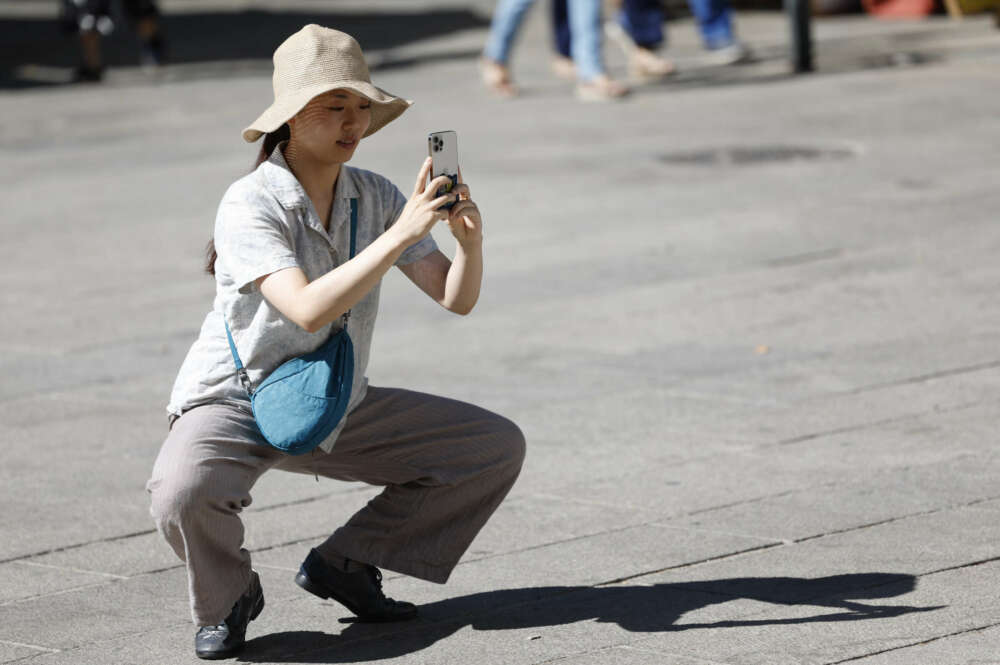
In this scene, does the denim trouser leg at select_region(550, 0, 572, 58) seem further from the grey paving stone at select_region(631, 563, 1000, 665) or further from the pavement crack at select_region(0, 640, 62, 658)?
the pavement crack at select_region(0, 640, 62, 658)

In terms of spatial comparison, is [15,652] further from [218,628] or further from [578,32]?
[578,32]

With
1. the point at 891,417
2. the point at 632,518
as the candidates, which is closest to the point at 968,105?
the point at 891,417

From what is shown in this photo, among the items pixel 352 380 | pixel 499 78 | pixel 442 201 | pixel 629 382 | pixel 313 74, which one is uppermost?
pixel 313 74

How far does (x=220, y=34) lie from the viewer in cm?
2533

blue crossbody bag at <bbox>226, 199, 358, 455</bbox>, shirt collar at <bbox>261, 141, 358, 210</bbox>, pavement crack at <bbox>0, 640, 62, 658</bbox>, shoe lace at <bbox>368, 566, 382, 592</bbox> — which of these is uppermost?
shirt collar at <bbox>261, 141, 358, 210</bbox>

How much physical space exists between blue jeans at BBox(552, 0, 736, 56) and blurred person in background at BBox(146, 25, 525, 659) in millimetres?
11939

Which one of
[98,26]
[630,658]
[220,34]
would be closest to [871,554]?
[630,658]

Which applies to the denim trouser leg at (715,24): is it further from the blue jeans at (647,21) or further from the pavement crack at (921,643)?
the pavement crack at (921,643)

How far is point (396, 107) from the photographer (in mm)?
4387

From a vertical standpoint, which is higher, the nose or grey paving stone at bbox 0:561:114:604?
the nose

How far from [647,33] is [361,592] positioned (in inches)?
499

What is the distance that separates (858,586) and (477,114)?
1091 cm

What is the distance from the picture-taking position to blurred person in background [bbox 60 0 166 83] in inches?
744

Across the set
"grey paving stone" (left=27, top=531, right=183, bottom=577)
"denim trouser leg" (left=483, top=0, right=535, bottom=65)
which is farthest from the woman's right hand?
"denim trouser leg" (left=483, top=0, right=535, bottom=65)
